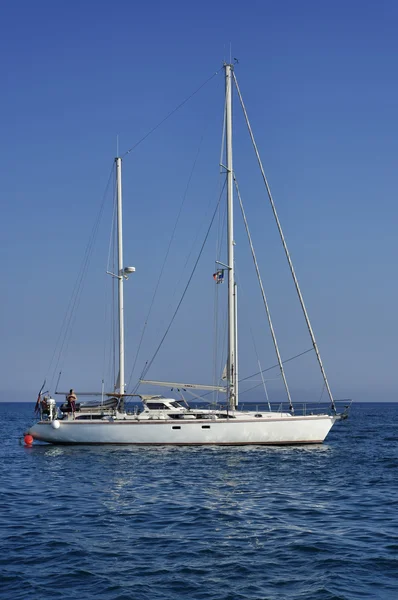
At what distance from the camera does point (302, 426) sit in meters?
38.5

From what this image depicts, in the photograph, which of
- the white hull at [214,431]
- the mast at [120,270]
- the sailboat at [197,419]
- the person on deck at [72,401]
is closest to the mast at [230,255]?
the sailboat at [197,419]

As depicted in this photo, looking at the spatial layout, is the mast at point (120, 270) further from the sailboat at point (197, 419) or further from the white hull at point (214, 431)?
the white hull at point (214, 431)

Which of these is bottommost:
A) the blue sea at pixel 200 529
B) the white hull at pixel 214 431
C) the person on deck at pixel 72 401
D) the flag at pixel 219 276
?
the blue sea at pixel 200 529

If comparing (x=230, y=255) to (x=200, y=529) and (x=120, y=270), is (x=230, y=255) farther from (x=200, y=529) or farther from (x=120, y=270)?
(x=200, y=529)

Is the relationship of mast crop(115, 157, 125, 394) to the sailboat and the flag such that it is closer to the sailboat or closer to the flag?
the sailboat

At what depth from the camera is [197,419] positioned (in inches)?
1517

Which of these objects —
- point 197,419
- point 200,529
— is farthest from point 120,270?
point 200,529

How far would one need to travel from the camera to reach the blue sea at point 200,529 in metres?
13.8

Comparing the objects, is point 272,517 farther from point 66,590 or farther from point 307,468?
point 307,468

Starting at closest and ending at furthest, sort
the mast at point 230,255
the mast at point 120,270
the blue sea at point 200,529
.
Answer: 1. the blue sea at point 200,529
2. the mast at point 230,255
3. the mast at point 120,270

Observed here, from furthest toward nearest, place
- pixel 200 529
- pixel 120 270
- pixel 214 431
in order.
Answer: pixel 120 270
pixel 214 431
pixel 200 529

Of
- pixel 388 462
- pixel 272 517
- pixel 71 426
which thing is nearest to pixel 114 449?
pixel 71 426

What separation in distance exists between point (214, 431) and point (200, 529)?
19.4 m

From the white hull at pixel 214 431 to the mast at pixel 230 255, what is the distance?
242 cm
